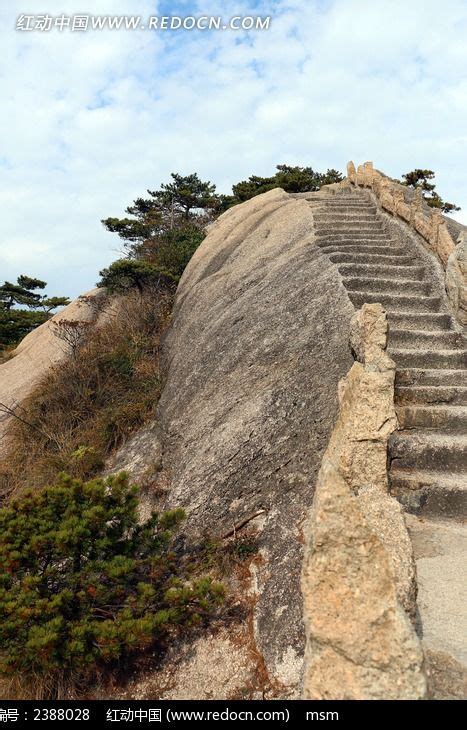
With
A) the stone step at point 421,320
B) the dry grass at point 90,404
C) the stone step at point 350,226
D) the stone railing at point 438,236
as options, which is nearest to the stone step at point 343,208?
the stone railing at point 438,236

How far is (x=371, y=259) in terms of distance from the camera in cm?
762

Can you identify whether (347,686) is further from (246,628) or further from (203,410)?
(203,410)

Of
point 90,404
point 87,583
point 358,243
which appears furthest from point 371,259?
point 87,583

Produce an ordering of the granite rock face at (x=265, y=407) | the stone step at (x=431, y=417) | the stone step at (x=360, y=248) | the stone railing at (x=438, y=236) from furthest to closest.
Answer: the stone step at (x=360, y=248), the stone railing at (x=438, y=236), the stone step at (x=431, y=417), the granite rock face at (x=265, y=407)

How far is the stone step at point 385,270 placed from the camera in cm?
706

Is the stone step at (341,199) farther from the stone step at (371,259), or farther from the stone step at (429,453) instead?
the stone step at (429,453)

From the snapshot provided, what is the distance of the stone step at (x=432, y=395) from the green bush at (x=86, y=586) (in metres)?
2.67

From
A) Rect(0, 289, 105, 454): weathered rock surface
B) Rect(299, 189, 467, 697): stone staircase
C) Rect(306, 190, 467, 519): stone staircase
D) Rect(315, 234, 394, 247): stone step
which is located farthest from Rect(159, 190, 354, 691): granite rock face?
Rect(0, 289, 105, 454): weathered rock surface

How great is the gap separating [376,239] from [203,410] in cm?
484

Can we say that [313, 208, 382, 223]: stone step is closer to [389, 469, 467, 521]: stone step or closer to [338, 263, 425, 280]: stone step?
[338, 263, 425, 280]: stone step

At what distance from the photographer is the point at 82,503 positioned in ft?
13.7

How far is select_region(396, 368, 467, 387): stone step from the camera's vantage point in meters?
5.41

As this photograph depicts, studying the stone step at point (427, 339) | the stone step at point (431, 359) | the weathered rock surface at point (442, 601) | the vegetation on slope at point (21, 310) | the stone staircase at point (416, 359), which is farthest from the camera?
the vegetation on slope at point (21, 310)

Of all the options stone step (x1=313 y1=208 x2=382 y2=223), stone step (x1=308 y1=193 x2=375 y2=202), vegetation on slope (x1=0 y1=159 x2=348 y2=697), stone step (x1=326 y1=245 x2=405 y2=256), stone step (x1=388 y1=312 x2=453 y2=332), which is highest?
stone step (x1=308 y1=193 x2=375 y2=202)
